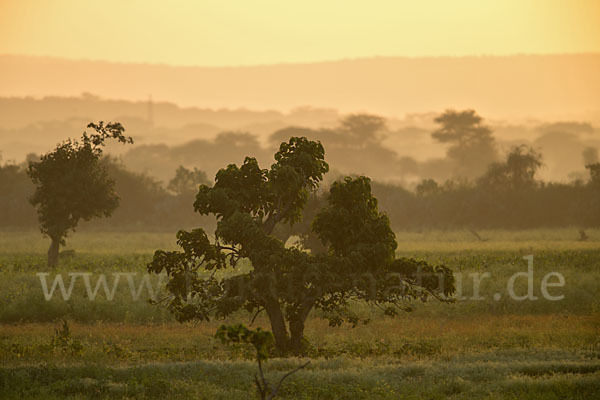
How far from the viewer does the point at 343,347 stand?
3362 cm

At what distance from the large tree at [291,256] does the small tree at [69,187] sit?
88.9ft

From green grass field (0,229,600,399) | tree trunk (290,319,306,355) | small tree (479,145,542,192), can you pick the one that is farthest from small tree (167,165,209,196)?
tree trunk (290,319,306,355)

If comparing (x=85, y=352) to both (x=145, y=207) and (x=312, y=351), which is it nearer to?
(x=312, y=351)

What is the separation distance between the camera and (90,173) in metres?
57.0

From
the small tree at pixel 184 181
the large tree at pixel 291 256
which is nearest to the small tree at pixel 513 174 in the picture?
the small tree at pixel 184 181

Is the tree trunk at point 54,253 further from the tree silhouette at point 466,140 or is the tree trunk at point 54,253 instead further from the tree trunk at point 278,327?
the tree silhouette at point 466,140

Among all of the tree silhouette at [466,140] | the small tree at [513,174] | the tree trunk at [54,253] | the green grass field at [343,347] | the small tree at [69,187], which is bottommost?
the green grass field at [343,347]

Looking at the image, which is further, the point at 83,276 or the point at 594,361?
the point at 83,276

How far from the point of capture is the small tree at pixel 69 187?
56125 millimetres

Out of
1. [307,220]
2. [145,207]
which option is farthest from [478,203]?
[307,220]

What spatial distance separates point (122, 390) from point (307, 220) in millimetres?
28552

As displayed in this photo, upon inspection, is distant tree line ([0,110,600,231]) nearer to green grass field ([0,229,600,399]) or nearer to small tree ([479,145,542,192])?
small tree ([479,145,542,192])

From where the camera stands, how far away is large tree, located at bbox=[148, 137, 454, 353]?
29.5 m

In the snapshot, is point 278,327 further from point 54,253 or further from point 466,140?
point 466,140
